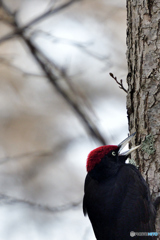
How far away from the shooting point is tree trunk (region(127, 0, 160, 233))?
3031mm

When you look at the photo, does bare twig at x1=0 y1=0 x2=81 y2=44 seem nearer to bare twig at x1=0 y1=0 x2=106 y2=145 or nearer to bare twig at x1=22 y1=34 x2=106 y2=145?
bare twig at x1=0 y1=0 x2=106 y2=145

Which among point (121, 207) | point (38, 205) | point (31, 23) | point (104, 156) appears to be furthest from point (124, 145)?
point (31, 23)

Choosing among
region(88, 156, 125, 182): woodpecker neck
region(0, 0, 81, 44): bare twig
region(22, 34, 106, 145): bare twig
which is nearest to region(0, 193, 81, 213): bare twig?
region(22, 34, 106, 145): bare twig

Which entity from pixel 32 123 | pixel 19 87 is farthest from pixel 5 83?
pixel 32 123

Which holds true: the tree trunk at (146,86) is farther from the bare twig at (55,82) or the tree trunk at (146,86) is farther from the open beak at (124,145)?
the bare twig at (55,82)

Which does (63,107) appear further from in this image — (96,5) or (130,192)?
Answer: (130,192)

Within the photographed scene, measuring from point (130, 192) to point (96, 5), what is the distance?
3.25 meters

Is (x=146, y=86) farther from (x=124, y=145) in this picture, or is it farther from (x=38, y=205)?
(x=38, y=205)

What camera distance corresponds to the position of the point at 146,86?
307cm

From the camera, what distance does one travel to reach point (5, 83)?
538 cm

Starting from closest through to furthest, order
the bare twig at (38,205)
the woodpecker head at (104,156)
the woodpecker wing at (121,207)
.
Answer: the woodpecker wing at (121,207)
the woodpecker head at (104,156)
the bare twig at (38,205)

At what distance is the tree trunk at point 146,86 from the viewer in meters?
3.03

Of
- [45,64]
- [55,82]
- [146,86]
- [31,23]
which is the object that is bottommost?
[146,86]

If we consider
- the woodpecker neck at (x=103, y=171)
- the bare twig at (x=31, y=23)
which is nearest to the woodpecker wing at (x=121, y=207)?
the woodpecker neck at (x=103, y=171)
